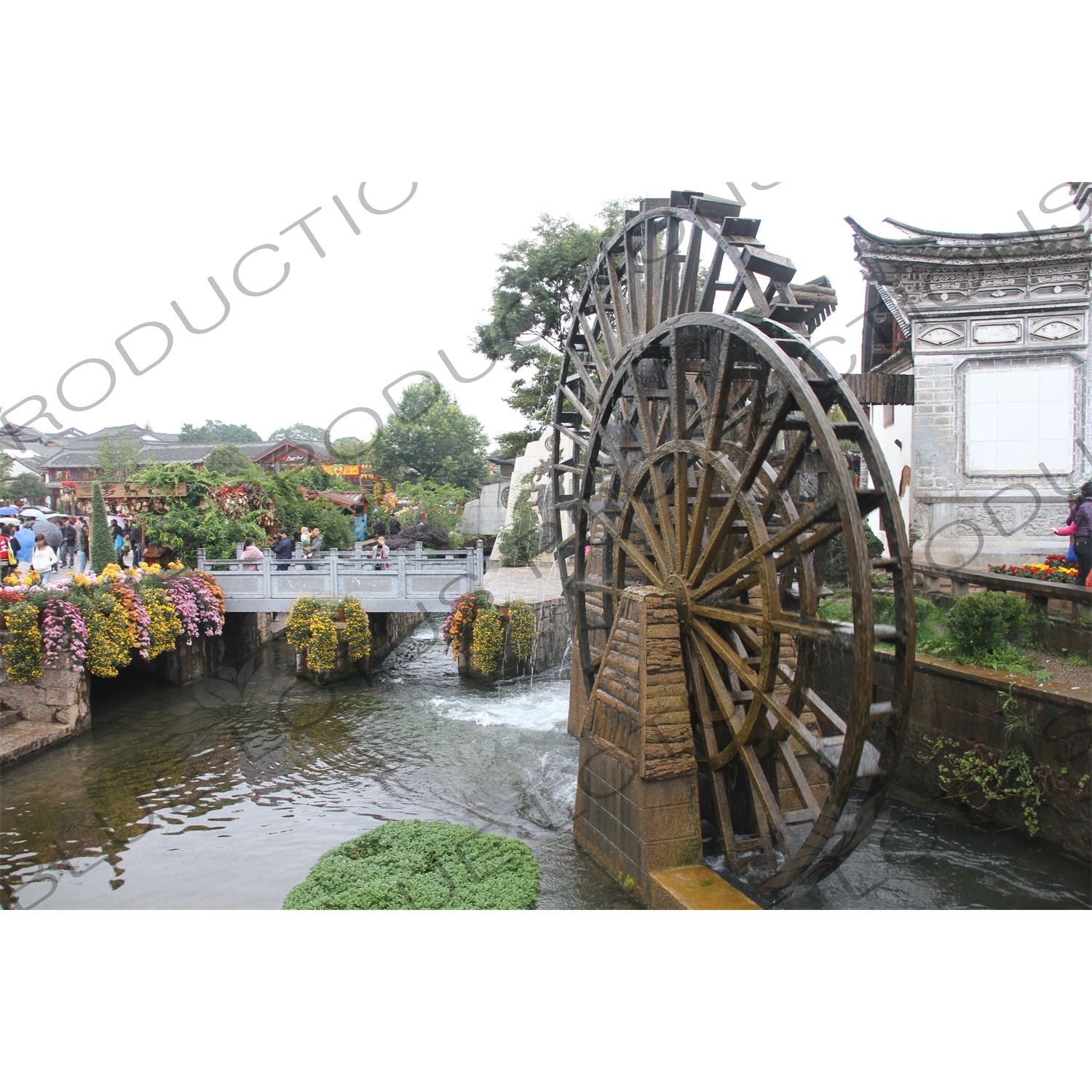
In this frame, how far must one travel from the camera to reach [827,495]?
4.23 metres

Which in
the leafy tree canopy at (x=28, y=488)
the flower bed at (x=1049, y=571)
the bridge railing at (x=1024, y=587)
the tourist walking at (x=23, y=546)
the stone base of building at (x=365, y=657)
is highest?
the leafy tree canopy at (x=28, y=488)

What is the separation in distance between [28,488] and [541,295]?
2396cm

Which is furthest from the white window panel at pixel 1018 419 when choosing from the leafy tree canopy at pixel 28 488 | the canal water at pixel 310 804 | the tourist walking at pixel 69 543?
the leafy tree canopy at pixel 28 488

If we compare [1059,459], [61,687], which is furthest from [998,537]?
[61,687]

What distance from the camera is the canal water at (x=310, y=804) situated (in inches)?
229

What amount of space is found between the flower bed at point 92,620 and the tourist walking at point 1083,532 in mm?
11456

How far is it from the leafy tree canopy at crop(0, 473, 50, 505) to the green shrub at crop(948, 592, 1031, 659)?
32.7 metres

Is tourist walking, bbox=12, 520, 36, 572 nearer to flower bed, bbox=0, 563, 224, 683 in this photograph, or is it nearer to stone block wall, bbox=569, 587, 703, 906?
flower bed, bbox=0, 563, 224, 683

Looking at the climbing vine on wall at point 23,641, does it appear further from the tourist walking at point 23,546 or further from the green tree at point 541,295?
the green tree at point 541,295

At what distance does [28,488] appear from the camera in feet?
106

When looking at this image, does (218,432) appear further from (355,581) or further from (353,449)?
(355,581)

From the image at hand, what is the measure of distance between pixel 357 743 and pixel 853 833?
725 cm

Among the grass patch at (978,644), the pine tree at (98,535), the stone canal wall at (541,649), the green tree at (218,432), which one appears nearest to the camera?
the grass patch at (978,644)

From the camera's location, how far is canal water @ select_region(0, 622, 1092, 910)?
5.82 m
